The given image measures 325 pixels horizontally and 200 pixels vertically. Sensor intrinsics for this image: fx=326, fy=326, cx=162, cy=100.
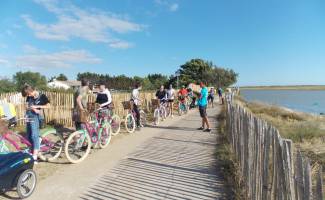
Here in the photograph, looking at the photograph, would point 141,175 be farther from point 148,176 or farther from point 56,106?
point 56,106

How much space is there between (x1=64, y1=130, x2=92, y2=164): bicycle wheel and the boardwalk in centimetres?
25

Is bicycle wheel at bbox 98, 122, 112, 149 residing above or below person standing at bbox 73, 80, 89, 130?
below

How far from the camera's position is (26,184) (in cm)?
516

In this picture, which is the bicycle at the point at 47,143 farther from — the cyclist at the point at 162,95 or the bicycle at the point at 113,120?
the cyclist at the point at 162,95

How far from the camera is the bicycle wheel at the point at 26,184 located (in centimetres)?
487

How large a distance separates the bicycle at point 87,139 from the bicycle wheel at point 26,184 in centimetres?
170

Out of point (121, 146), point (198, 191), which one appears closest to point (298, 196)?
point (198, 191)

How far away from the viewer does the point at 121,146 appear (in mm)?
9078

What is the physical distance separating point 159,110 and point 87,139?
7586 mm

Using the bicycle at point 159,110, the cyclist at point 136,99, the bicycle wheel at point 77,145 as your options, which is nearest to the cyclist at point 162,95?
the bicycle at point 159,110

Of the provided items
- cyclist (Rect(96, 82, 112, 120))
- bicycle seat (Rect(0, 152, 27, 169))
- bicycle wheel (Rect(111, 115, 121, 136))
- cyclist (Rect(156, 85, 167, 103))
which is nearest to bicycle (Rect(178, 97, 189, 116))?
cyclist (Rect(156, 85, 167, 103))

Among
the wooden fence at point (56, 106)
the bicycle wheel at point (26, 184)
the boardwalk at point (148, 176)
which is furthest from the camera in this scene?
the wooden fence at point (56, 106)

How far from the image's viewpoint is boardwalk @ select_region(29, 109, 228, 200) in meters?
5.18

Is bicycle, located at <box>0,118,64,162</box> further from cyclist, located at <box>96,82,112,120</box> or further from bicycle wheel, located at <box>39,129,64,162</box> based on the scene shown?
cyclist, located at <box>96,82,112,120</box>
